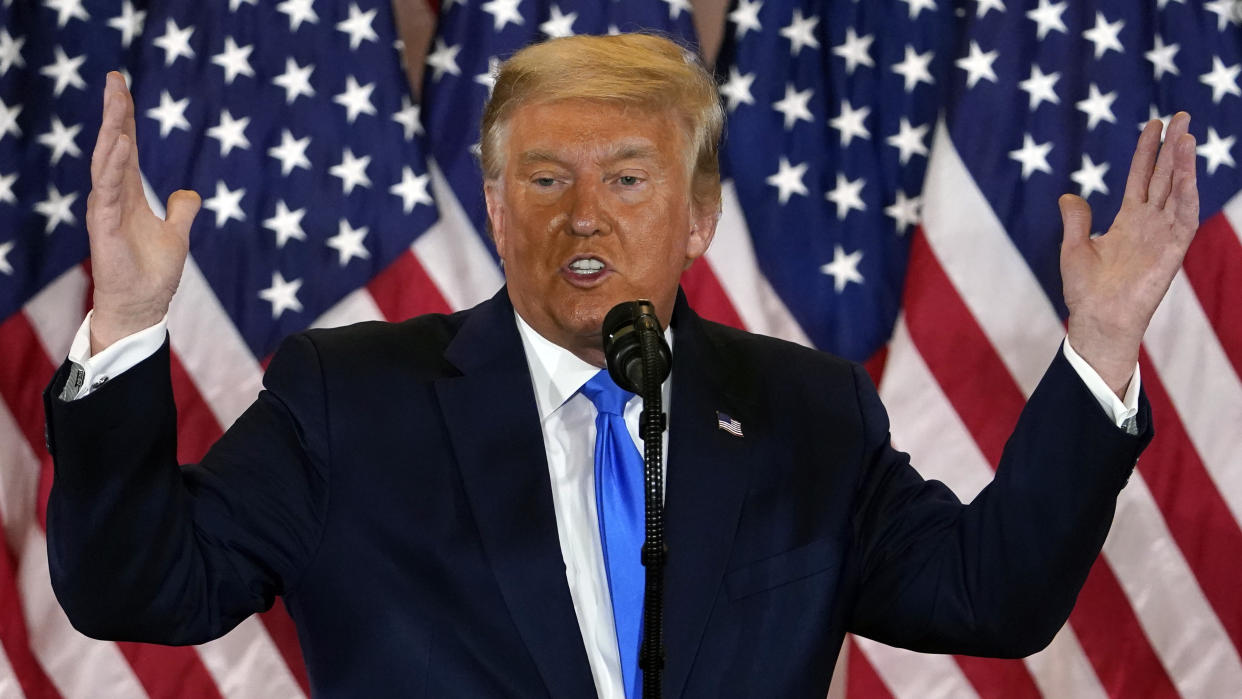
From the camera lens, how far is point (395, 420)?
1.80 m

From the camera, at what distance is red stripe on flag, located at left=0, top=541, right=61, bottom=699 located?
9.98 ft

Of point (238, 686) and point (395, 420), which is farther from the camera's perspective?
point (238, 686)

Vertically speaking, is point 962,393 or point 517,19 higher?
point 517,19

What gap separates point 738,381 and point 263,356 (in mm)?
1519

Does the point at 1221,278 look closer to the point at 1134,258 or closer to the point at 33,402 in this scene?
the point at 1134,258

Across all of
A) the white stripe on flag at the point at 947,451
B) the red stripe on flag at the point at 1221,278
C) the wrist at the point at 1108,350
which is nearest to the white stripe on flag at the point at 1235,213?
the red stripe on flag at the point at 1221,278

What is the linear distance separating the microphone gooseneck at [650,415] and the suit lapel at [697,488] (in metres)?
0.28

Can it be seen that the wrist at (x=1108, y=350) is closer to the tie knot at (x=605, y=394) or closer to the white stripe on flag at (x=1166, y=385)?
the tie knot at (x=605, y=394)

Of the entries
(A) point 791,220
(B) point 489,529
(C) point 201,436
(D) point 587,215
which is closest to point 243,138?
(C) point 201,436

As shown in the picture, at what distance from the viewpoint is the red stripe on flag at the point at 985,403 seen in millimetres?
3207

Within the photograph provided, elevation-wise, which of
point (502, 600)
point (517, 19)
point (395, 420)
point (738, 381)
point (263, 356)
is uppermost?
point (517, 19)

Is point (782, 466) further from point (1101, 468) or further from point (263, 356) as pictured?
point (263, 356)

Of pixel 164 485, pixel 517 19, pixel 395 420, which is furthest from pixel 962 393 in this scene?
pixel 164 485

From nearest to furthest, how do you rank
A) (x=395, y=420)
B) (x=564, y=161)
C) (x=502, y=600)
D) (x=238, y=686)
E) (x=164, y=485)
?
(x=164, y=485) → (x=502, y=600) → (x=395, y=420) → (x=564, y=161) → (x=238, y=686)
